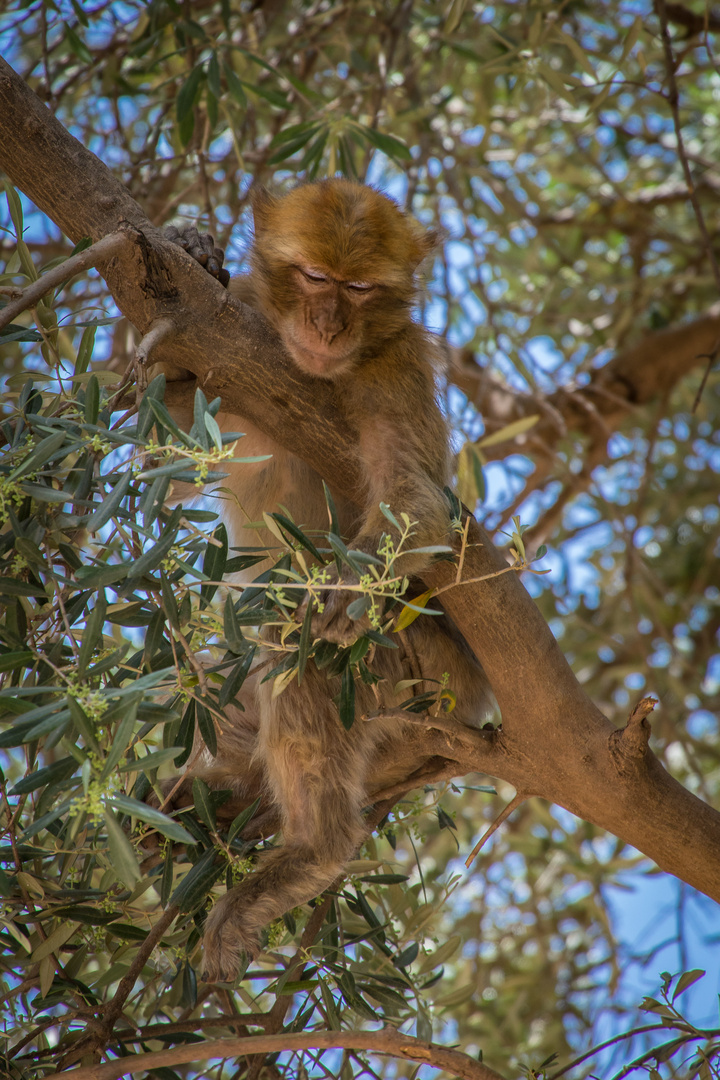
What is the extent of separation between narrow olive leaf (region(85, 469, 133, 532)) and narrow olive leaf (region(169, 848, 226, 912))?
83cm

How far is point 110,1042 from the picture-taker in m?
1.87

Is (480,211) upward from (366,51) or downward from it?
downward

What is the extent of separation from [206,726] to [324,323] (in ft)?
3.29

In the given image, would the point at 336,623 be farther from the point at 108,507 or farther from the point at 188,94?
the point at 188,94

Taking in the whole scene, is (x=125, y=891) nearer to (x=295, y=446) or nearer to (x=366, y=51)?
(x=295, y=446)

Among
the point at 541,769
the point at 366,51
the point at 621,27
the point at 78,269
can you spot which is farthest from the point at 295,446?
the point at 621,27

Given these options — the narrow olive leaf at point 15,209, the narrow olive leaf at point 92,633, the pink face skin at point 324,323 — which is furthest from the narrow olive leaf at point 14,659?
the pink face skin at point 324,323

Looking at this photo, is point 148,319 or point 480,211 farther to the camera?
point 480,211

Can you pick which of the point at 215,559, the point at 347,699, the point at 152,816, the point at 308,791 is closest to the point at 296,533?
the point at 215,559

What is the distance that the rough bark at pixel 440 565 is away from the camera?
181 centimetres

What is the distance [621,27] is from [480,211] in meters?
1.10

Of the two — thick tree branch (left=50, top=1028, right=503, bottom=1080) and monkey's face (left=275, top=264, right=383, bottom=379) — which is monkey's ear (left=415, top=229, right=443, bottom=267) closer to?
monkey's face (left=275, top=264, right=383, bottom=379)

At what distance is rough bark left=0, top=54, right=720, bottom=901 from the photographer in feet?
5.95

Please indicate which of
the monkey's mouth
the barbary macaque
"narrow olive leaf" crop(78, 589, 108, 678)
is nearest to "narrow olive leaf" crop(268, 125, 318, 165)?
the barbary macaque
